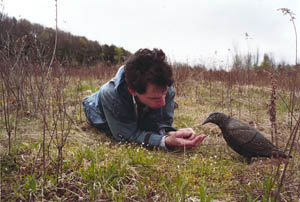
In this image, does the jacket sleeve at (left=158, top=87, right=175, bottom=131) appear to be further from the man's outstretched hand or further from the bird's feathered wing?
the bird's feathered wing

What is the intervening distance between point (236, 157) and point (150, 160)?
3.94 feet

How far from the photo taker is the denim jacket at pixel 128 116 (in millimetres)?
3063

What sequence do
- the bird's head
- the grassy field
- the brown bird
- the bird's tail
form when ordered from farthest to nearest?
the bird's head, the brown bird, the grassy field, the bird's tail

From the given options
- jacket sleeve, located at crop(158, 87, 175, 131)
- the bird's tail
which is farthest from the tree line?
the bird's tail

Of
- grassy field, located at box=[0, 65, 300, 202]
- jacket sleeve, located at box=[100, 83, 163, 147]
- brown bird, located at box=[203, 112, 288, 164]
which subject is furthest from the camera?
jacket sleeve, located at box=[100, 83, 163, 147]

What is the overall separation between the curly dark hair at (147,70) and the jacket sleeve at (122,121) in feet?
1.50

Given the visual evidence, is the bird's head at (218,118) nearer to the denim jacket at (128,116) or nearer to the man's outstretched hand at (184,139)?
the man's outstretched hand at (184,139)

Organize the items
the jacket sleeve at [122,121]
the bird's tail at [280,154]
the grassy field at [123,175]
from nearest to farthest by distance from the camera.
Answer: the bird's tail at [280,154]
the grassy field at [123,175]
the jacket sleeve at [122,121]

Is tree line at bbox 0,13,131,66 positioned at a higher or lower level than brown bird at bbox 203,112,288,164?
higher

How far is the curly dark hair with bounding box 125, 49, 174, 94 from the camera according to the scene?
8.42 ft

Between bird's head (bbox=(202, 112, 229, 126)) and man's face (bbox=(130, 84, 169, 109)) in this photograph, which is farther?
bird's head (bbox=(202, 112, 229, 126))

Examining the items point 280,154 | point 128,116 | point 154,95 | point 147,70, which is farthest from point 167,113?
point 280,154

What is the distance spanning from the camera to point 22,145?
2443 mm

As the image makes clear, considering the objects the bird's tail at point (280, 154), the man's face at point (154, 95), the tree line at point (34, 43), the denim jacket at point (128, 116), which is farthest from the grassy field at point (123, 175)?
the tree line at point (34, 43)
